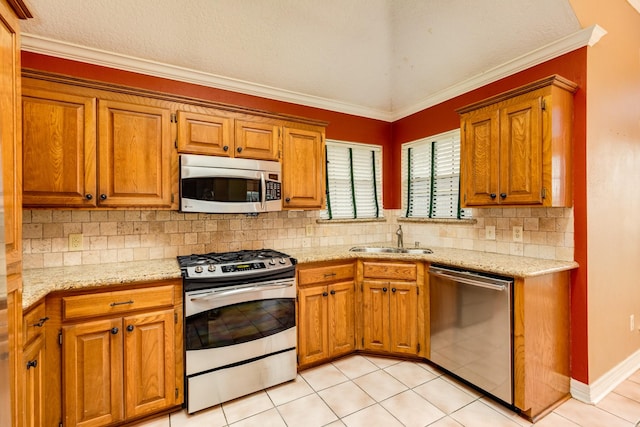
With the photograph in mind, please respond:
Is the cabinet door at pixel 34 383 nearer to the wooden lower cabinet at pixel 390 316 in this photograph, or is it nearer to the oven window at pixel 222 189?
the oven window at pixel 222 189

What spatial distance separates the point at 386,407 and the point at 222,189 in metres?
1.98

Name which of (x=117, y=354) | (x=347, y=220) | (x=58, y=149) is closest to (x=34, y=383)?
(x=117, y=354)

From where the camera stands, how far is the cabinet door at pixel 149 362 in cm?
194

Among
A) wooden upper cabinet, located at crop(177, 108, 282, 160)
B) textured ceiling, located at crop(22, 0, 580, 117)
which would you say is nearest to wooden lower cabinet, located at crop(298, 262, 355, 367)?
wooden upper cabinet, located at crop(177, 108, 282, 160)

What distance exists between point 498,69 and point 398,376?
2755 mm

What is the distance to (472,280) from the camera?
224 cm

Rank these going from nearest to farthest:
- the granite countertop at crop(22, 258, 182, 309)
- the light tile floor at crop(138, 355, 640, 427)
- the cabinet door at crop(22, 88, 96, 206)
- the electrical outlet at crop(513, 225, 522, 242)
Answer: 1. the granite countertop at crop(22, 258, 182, 309)
2. the cabinet door at crop(22, 88, 96, 206)
3. the light tile floor at crop(138, 355, 640, 427)
4. the electrical outlet at crop(513, 225, 522, 242)

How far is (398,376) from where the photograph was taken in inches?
101

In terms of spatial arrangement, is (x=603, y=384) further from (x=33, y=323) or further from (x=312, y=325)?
(x=33, y=323)

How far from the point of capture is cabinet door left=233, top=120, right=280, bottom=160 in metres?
2.58

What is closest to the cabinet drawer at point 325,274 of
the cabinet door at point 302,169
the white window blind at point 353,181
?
the cabinet door at point 302,169

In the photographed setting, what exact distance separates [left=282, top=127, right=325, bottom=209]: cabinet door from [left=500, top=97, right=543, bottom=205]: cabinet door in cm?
151

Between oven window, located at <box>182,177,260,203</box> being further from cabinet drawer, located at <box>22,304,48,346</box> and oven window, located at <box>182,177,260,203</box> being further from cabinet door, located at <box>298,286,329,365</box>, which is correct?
cabinet drawer, located at <box>22,304,48,346</box>

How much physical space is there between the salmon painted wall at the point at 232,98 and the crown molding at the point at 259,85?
4 cm
